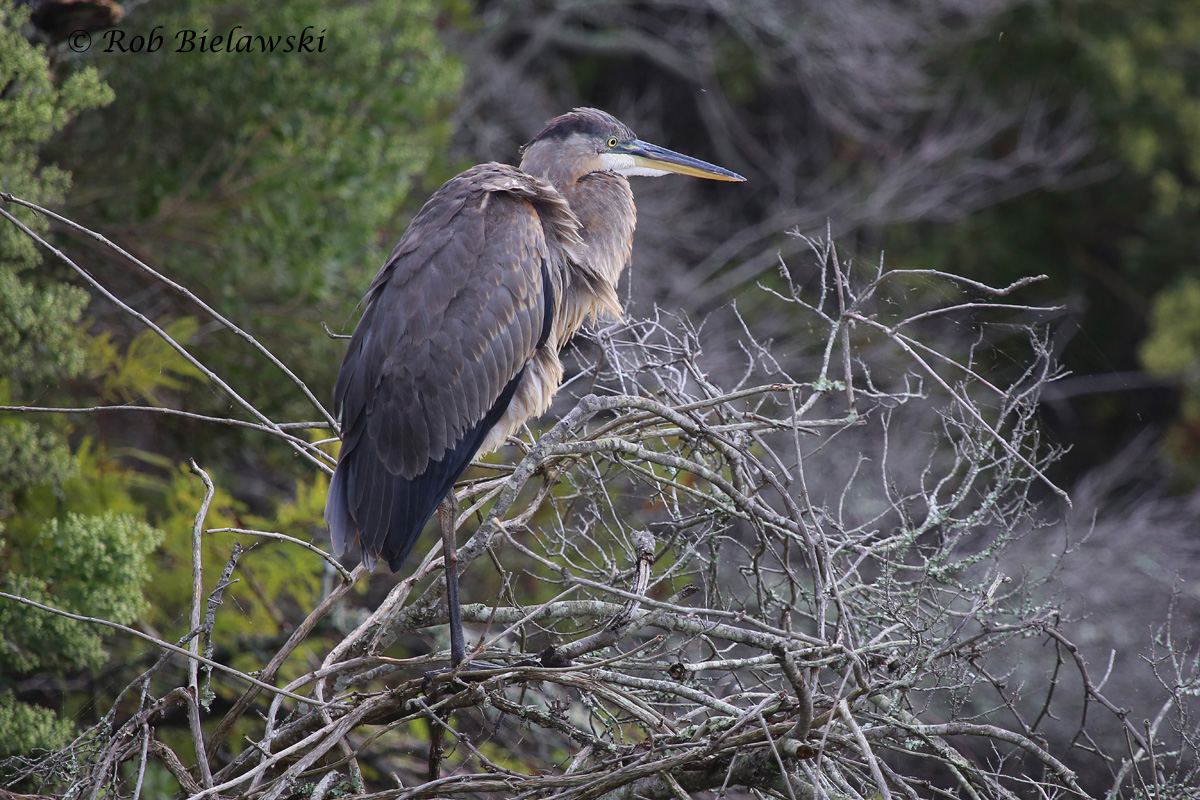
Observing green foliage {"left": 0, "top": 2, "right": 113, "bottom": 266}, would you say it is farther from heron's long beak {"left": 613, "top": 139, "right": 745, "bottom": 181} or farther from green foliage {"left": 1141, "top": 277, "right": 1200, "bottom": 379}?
green foliage {"left": 1141, "top": 277, "right": 1200, "bottom": 379}

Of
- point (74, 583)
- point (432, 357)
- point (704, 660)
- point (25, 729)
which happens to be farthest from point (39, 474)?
point (704, 660)

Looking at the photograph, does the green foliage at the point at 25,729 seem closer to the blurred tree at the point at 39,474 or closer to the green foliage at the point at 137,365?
the blurred tree at the point at 39,474

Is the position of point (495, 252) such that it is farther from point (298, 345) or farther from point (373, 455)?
point (298, 345)

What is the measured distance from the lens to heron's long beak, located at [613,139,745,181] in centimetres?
384

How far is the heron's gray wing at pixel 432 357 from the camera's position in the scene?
310 centimetres

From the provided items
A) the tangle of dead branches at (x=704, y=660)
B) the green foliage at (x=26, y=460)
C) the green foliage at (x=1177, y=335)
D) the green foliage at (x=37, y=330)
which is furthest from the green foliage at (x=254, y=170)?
the green foliage at (x=1177, y=335)

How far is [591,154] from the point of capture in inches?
152

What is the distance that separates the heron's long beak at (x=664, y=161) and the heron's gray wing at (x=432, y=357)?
27.2 inches

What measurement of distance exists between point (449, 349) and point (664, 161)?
123 cm

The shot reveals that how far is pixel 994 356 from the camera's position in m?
2.77

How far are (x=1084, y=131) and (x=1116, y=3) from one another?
0.95 m

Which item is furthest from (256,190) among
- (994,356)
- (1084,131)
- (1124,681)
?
(1084,131)

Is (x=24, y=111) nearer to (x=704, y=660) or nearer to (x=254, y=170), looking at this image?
(x=254, y=170)

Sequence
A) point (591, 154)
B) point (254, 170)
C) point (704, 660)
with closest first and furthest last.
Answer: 1. point (704, 660)
2. point (591, 154)
3. point (254, 170)
